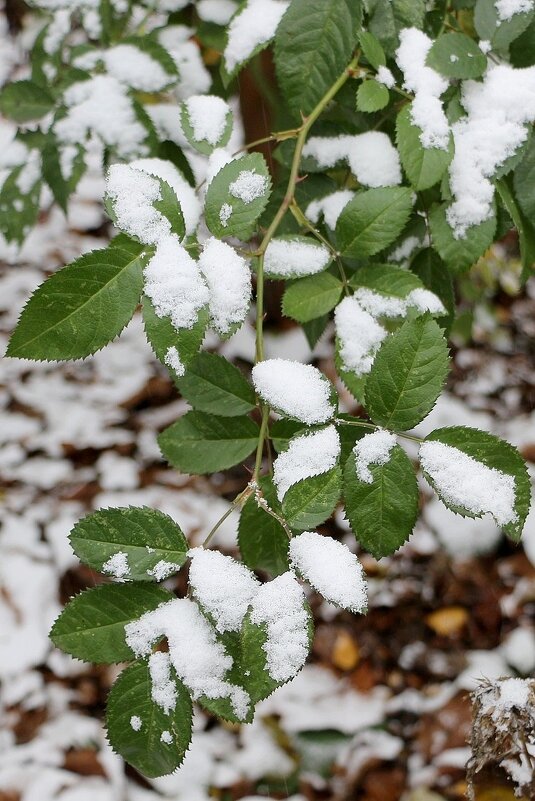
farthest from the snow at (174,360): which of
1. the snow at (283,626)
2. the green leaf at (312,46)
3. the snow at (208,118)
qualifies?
the green leaf at (312,46)

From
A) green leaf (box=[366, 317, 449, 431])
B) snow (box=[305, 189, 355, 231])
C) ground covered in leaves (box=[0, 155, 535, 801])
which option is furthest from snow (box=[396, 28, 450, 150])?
ground covered in leaves (box=[0, 155, 535, 801])

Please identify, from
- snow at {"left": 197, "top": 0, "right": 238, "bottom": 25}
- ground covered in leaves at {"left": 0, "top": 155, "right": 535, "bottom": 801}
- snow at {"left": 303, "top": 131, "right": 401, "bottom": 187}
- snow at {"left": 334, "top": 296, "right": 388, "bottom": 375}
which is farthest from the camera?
ground covered in leaves at {"left": 0, "top": 155, "right": 535, "bottom": 801}

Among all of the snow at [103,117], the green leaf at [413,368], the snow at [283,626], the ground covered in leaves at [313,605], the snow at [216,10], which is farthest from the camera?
the ground covered in leaves at [313,605]

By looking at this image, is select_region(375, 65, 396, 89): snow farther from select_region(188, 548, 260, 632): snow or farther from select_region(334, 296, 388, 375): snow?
select_region(188, 548, 260, 632): snow

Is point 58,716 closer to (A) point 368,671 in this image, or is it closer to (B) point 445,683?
(A) point 368,671

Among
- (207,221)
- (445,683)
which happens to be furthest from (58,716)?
(207,221)

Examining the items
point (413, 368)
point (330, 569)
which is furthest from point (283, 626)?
point (413, 368)

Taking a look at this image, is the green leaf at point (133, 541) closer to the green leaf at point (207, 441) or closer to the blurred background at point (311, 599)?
the green leaf at point (207, 441)
